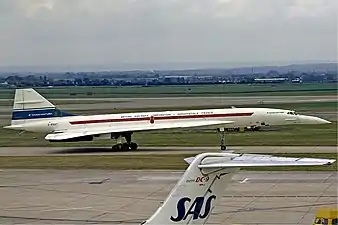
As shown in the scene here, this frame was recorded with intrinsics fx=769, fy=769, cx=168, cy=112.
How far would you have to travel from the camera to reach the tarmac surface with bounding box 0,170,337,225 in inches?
1174

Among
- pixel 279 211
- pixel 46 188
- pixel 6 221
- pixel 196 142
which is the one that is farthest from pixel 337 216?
pixel 196 142

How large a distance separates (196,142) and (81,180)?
23332 mm

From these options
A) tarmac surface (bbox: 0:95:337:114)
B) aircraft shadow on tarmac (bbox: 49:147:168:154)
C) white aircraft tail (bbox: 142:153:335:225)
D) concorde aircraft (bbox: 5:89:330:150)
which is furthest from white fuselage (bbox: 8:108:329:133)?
tarmac surface (bbox: 0:95:337:114)

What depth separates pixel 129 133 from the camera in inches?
2307

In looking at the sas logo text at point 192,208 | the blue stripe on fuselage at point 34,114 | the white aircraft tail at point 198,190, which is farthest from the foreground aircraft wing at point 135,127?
the sas logo text at point 192,208

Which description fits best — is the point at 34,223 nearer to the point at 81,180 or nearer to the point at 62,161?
the point at 81,180

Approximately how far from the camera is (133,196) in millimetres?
35469

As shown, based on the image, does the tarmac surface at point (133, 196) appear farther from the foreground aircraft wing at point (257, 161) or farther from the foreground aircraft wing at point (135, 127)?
the foreground aircraft wing at point (257, 161)

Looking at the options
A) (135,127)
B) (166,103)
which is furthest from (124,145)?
(166,103)

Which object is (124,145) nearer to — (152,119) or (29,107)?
(152,119)

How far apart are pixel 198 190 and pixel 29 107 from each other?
45.8 metres

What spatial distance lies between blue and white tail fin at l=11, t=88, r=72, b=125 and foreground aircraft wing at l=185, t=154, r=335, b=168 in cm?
4592

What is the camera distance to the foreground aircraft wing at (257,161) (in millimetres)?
12969

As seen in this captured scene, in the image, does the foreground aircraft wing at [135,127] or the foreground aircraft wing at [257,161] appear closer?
the foreground aircraft wing at [257,161]
